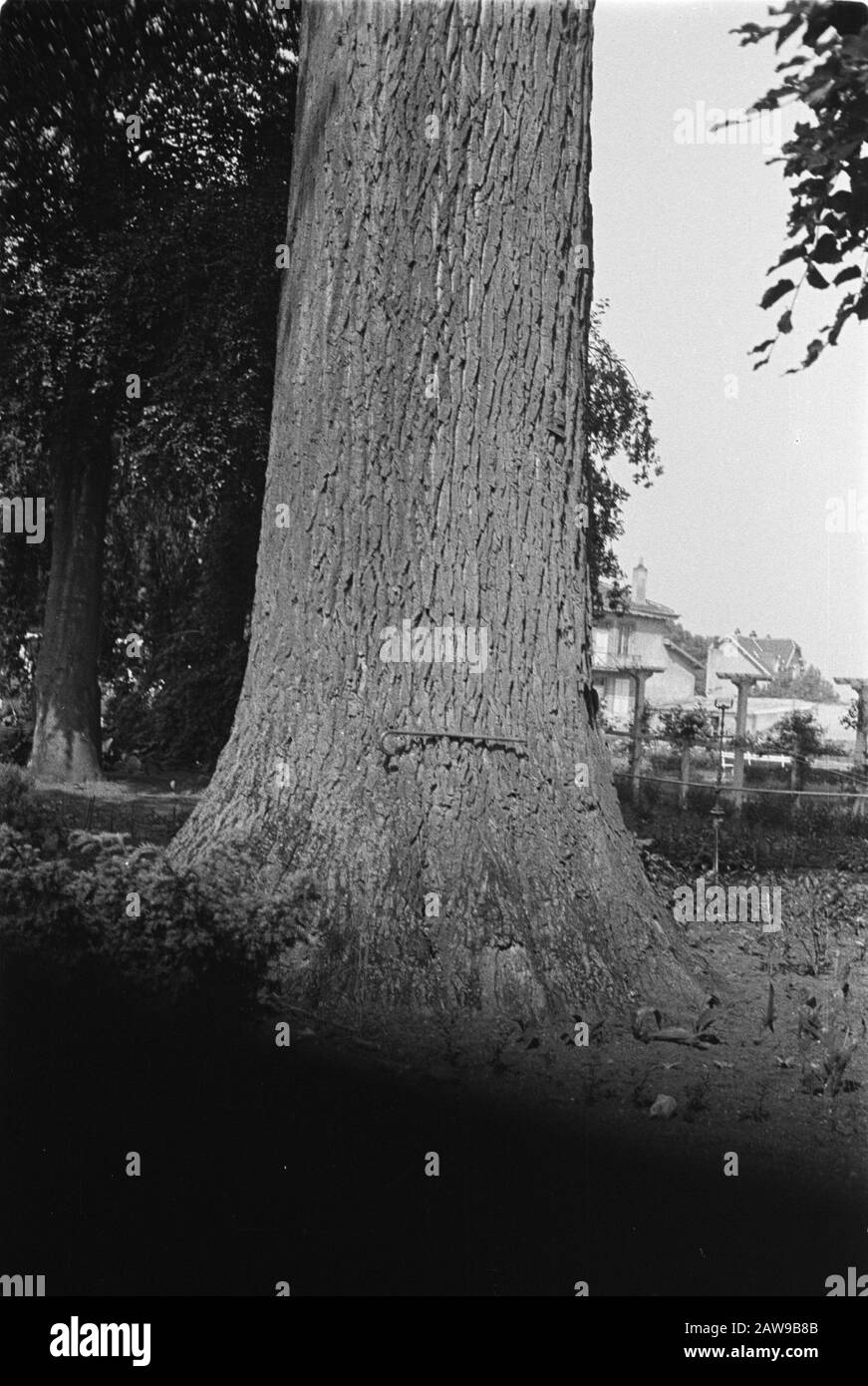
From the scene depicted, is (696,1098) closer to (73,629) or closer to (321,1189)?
(321,1189)

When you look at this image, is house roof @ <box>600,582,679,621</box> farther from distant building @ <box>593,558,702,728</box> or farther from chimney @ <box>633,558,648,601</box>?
chimney @ <box>633,558,648,601</box>

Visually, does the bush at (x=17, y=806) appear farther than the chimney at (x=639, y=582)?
No

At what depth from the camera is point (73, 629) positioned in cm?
1667

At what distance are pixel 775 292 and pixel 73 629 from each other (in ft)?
32.8

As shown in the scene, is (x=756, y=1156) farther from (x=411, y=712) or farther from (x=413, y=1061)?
(x=411, y=712)

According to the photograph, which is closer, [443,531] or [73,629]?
[443,531]

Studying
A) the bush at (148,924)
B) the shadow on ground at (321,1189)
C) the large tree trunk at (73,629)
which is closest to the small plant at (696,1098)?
the shadow on ground at (321,1189)

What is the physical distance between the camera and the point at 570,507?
635cm

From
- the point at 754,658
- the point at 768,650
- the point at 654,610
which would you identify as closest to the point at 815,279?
the point at 654,610

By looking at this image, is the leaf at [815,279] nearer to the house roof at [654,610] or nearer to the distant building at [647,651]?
the distant building at [647,651]

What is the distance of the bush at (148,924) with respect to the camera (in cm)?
519

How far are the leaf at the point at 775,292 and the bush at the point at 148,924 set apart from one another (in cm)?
581

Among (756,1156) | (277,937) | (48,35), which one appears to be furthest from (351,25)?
(48,35)

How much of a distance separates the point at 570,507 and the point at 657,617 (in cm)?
4484
